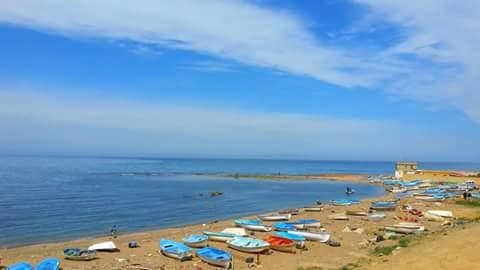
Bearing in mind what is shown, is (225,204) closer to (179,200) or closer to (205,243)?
(179,200)

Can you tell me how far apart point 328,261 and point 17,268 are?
1372cm

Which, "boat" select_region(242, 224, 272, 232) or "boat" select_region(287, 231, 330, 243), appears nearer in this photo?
"boat" select_region(287, 231, 330, 243)

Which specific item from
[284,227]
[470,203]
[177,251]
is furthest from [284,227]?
[470,203]

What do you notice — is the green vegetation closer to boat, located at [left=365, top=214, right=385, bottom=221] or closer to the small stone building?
boat, located at [left=365, top=214, right=385, bottom=221]

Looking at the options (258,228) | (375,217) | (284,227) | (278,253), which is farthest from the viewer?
(375,217)

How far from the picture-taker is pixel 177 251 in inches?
818

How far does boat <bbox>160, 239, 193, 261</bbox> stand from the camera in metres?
20.5

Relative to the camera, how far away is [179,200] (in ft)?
168

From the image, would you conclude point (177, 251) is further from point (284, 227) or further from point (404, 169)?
point (404, 169)

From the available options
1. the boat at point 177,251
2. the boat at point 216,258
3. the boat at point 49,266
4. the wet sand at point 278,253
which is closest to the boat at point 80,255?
the wet sand at point 278,253

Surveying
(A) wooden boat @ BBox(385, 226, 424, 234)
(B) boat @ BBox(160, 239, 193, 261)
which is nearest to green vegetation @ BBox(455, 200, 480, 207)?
(A) wooden boat @ BBox(385, 226, 424, 234)

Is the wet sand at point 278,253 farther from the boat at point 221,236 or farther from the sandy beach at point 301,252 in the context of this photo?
the boat at point 221,236

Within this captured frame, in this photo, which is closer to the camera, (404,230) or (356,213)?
(404,230)

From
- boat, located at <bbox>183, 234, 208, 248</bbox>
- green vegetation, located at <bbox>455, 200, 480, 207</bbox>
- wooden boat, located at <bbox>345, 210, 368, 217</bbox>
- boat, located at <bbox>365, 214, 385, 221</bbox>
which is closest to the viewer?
boat, located at <bbox>183, 234, 208, 248</bbox>
